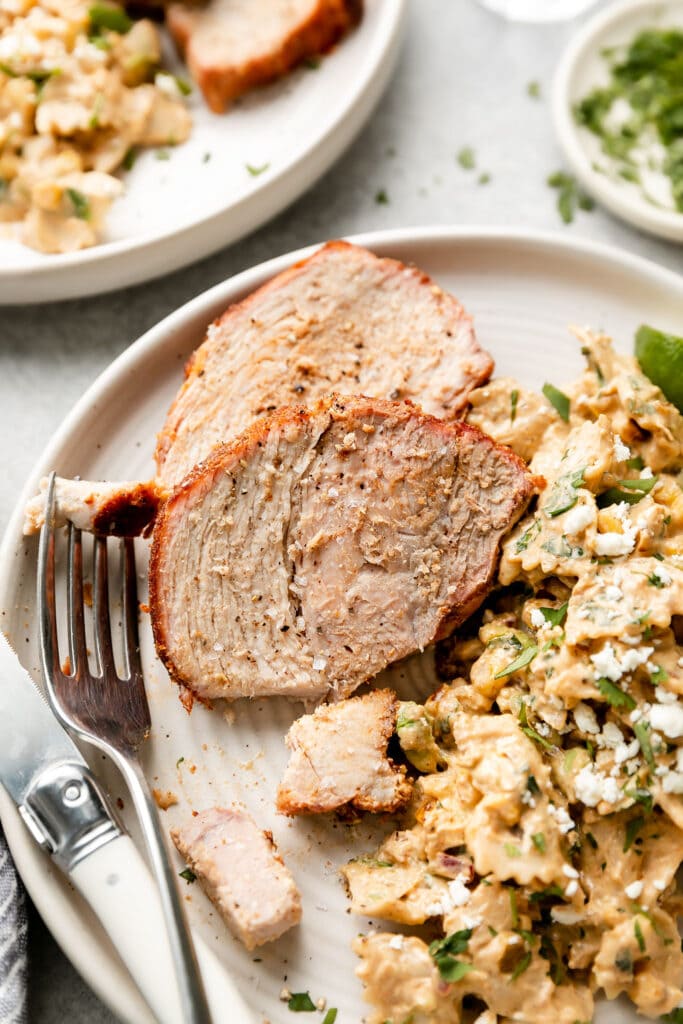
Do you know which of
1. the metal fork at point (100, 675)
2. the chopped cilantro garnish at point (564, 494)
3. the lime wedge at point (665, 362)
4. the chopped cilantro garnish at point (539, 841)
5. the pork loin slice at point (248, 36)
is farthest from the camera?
the pork loin slice at point (248, 36)

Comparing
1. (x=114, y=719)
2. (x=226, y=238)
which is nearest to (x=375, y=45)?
(x=226, y=238)

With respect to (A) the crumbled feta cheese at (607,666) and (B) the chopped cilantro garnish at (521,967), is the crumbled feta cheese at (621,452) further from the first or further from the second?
(B) the chopped cilantro garnish at (521,967)

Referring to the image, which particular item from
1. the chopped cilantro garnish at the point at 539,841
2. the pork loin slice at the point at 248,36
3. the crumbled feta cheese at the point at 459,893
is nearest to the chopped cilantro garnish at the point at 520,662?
the chopped cilantro garnish at the point at 539,841

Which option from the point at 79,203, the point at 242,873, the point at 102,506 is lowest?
the point at 242,873

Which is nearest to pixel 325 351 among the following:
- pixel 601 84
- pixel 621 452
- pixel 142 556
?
pixel 142 556

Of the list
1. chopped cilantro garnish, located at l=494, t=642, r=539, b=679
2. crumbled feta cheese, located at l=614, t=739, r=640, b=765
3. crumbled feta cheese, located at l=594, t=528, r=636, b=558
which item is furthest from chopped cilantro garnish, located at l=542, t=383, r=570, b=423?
crumbled feta cheese, located at l=614, t=739, r=640, b=765

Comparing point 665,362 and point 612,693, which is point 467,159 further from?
point 612,693
